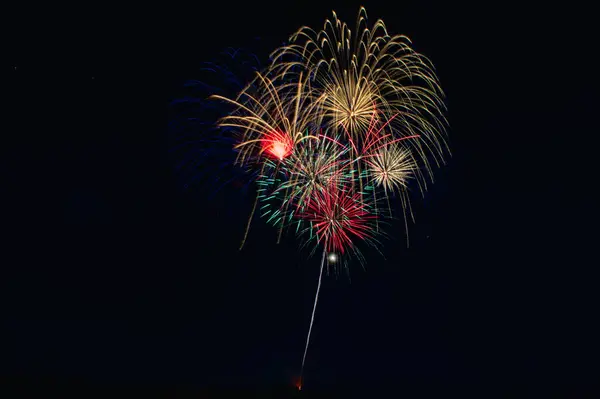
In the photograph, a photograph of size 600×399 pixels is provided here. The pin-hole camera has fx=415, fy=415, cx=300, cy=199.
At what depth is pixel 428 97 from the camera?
9430 mm

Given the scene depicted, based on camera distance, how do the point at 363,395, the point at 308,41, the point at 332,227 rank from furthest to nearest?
the point at 363,395
the point at 332,227
the point at 308,41

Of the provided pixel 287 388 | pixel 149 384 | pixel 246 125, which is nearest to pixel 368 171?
pixel 246 125

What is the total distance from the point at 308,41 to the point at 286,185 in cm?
324

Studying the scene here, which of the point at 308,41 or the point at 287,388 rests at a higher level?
the point at 308,41

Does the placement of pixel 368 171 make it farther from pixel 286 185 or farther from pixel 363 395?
pixel 363 395

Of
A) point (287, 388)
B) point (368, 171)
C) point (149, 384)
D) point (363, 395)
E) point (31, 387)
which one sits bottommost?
point (31, 387)

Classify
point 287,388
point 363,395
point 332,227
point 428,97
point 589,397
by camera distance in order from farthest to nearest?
point 589,397 < point 363,395 < point 287,388 < point 332,227 < point 428,97

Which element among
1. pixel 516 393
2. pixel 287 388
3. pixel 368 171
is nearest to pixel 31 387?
pixel 287 388

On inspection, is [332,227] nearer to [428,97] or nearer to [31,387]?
[428,97]

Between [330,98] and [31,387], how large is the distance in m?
12.5

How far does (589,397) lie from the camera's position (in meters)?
20.8

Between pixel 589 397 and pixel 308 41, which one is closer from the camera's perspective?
pixel 308 41

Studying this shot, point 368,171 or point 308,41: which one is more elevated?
point 308,41

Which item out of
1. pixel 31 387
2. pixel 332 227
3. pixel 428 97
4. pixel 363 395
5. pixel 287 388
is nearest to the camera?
pixel 428 97
